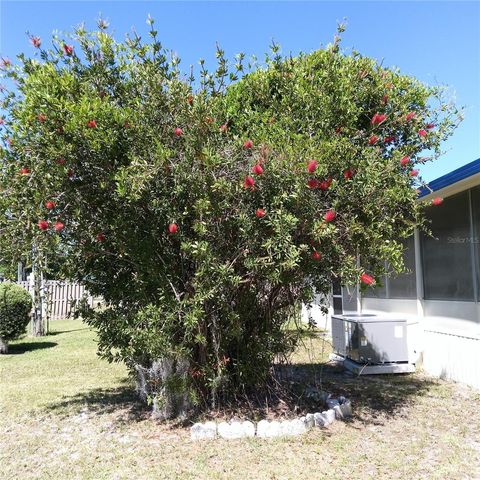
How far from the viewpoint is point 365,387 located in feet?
23.9

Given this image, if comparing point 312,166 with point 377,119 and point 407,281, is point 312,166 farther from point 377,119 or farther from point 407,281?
point 407,281

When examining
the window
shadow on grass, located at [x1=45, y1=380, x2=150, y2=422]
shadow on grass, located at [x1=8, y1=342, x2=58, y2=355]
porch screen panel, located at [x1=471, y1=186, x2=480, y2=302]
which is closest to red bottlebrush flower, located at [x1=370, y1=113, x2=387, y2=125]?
porch screen panel, located at [x1=471, y1=186, x2=480, y2=302]

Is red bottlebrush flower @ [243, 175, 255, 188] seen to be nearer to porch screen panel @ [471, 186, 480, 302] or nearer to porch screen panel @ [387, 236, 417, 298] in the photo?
porch screen panel @ [471, 186, 480, 302]

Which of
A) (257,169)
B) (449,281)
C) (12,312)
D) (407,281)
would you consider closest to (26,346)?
(12,312)

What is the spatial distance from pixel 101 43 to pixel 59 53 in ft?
1.36

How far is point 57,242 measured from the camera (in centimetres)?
468

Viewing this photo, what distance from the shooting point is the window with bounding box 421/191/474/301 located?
7.33 m

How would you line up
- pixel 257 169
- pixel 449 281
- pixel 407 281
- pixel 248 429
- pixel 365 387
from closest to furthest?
pixel 257 169, pixel 248 429, pixel 365 387, pixel 449 281, pixel 407 281

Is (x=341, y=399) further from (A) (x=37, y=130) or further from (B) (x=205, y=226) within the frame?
(A) (x=37, y=130)

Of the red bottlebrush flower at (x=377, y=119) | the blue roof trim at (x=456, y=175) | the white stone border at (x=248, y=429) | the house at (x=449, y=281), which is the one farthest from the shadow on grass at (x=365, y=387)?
the red bottlebrush flower at (x=377, y=119)

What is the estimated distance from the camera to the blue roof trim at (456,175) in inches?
242

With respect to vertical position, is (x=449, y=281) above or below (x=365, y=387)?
above

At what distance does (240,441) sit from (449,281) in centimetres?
447

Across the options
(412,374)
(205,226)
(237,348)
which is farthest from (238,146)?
(412,374)
